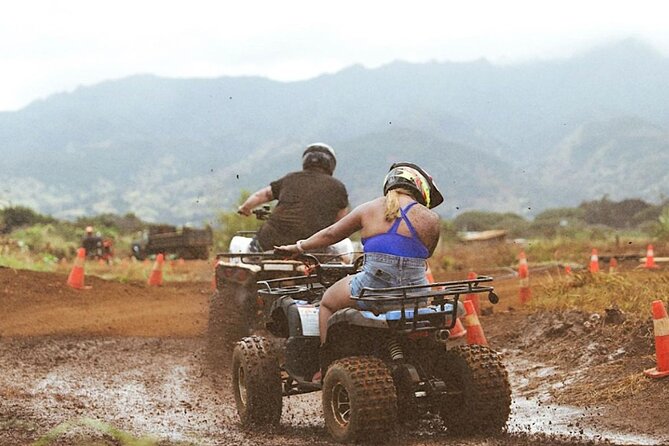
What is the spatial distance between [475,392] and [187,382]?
14.8 feet

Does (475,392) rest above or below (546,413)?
above

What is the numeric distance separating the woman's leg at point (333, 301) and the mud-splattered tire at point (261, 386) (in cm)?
53

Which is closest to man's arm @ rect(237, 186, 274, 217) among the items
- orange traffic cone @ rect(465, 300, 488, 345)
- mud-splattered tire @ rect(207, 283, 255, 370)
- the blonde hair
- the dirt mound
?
mud-splattered tire @ rect(207, 283, 255, 370)

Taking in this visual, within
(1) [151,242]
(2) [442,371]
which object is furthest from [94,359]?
(1) [151,242]

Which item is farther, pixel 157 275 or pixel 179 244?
pixel 179 244

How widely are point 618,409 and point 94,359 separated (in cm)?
664

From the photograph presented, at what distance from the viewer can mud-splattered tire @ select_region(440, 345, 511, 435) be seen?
711 centimetres

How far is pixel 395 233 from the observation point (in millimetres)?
7094

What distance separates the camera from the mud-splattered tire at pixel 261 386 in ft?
25.4

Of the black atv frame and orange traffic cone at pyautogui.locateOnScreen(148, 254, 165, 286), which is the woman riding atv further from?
orange traffic cone at pyautogui.locateOnScreen(148, 254, 165, 286)

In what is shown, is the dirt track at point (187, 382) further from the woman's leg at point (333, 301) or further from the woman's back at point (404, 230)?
the woman's back at point (404, 230)

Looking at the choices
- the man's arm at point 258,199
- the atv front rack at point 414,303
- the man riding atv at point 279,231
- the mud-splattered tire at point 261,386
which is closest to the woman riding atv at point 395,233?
the atv front rack at point 414,303

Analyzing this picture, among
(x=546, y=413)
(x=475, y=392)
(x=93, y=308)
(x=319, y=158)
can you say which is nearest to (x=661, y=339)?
(x=546, y=413)

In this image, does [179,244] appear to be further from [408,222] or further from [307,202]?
[408,222]
